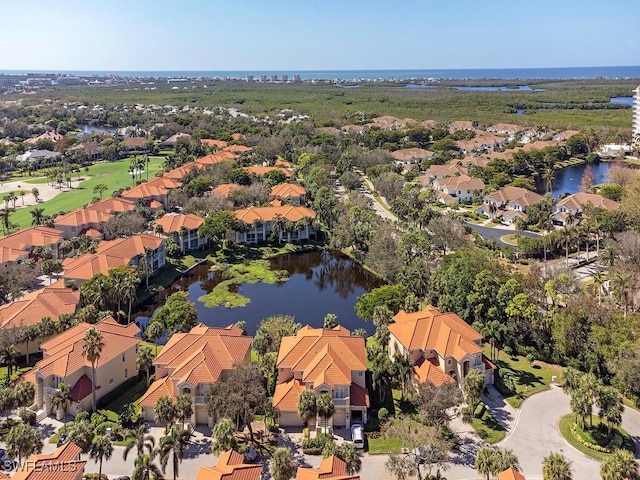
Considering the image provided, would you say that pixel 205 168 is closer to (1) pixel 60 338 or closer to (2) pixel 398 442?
(1) pixel 60 338

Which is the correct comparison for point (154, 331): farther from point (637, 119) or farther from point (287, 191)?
point (637, 119)

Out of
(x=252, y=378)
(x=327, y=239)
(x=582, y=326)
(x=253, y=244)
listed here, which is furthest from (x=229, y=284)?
(x=582, y=326)

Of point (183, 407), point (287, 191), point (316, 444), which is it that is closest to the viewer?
point (316, 444)

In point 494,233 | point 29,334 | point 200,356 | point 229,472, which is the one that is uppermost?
point 229,472

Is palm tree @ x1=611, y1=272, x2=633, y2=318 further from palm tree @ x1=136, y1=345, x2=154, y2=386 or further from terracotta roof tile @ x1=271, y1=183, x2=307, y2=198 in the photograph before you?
terracotta roof tile @ x1=271, y1=183, x2=307, y2=198

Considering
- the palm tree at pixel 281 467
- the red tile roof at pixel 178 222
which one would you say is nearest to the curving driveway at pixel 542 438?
the palm tree at pixel 281 467

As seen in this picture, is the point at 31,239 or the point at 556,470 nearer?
the point at 556,470

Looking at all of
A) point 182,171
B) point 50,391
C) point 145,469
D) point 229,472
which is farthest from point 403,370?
point 182,171

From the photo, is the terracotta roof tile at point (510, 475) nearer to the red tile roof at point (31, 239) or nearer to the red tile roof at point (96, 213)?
the red tile roof at point (31, 239)
